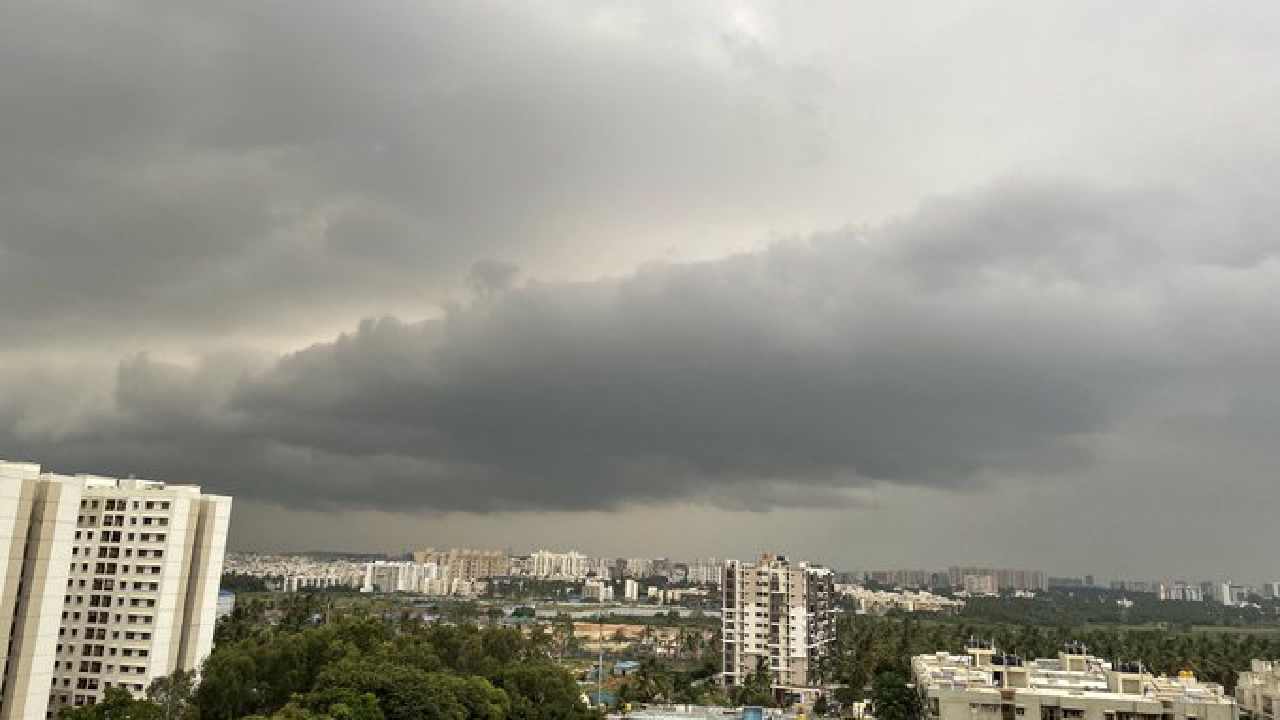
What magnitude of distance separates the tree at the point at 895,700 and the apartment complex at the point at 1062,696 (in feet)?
23.9

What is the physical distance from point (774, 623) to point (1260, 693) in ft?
106

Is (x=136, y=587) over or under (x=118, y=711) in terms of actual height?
over

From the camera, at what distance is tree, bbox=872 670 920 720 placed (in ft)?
147

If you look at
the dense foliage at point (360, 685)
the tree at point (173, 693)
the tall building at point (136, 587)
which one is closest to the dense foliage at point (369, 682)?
the dense foliage at point (360, 685)

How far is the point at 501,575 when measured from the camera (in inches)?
7382

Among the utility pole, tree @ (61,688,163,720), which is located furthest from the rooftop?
tree @ (61,688,163,720)

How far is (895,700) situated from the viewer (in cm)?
4500

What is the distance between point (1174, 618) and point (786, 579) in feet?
330

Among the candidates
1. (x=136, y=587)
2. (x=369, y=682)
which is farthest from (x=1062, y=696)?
(x=136, y=587)

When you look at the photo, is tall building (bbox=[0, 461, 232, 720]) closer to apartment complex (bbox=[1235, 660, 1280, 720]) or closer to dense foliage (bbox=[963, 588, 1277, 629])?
apartment complex (bbox=[1235, 660, 1280, 720])

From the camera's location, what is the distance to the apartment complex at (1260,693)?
116 ft

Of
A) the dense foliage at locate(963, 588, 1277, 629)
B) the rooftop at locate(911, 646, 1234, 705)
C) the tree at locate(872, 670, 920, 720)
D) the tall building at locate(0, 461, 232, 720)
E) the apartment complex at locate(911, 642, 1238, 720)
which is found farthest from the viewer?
the dense foliage at locate(963, 588, 1277, 629)

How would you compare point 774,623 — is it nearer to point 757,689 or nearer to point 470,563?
point 757,689

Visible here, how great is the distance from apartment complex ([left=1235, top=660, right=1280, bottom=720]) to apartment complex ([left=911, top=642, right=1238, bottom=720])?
306cm
